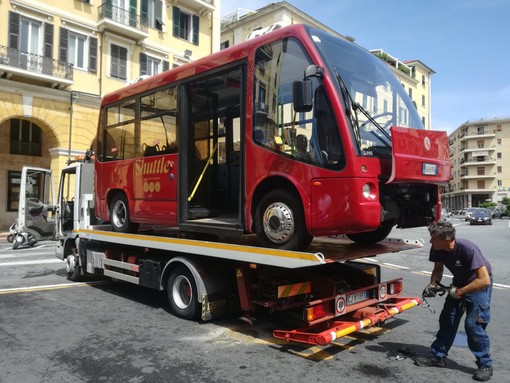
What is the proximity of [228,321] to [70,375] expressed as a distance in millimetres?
2343

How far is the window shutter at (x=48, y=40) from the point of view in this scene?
20375mm

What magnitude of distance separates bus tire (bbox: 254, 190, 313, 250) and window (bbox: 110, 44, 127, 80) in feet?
66.3

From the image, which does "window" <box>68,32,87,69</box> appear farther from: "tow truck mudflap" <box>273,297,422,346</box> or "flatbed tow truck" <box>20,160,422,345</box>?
"tow truck mudflap" <box>273,297,422,346</box>

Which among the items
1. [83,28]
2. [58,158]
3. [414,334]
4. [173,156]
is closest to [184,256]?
[173,156]

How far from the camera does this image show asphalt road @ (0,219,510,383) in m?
4.23

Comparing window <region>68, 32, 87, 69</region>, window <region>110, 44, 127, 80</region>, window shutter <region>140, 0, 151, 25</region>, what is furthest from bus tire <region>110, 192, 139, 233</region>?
window shutter <region>140, 0, 151, 25</region>

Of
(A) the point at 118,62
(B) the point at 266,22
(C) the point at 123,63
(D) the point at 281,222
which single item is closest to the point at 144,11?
(C) the point at 123,63

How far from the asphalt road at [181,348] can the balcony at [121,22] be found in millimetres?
18078

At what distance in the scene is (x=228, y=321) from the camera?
6102 mm

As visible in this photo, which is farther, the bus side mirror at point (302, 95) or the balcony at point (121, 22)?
the balcony at point (121, 22)

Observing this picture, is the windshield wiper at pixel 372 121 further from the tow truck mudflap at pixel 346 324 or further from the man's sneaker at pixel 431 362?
the man's sneaker at pixel 431 362

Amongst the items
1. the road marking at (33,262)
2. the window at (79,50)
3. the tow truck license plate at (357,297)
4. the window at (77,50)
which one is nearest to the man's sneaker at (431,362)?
the tow truck license plate at (357,297)

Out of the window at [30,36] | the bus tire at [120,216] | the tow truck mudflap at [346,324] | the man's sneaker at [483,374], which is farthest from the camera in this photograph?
the window at [30,36]

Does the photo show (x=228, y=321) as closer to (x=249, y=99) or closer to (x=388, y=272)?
(x=249, y=99)
